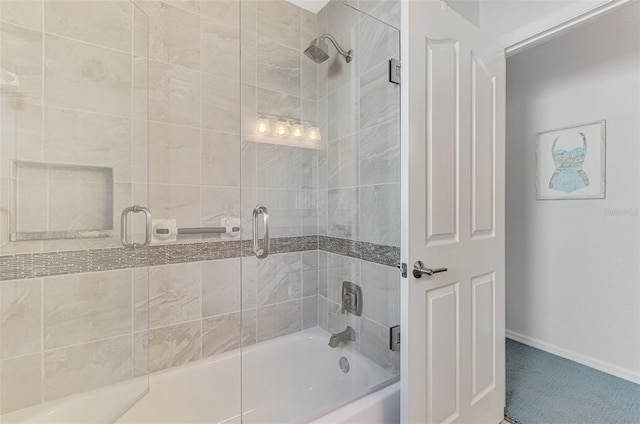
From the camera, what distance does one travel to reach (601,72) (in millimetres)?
2246

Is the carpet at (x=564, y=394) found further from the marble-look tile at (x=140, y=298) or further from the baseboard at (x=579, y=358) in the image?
the marble-look tile at (x=140, y=298)

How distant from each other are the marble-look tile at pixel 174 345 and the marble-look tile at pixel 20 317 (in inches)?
18.8

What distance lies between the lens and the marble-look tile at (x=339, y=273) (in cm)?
151

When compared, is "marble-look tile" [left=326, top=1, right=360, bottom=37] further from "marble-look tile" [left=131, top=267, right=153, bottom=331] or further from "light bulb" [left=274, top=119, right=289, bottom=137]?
"marble-look tile" [left=131, top=267, right=153, bottom=331]

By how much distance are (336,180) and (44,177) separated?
1348mm

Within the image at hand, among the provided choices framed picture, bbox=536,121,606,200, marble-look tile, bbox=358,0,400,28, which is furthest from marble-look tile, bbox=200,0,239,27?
framed picture, bbox=536,121,606,200

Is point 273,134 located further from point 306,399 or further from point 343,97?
point 306,399

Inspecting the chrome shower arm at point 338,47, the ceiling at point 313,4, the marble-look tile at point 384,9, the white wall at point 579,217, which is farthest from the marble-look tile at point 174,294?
the white wall at point 579,217

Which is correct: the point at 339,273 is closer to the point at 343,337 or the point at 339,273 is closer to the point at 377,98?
the point at 343,337

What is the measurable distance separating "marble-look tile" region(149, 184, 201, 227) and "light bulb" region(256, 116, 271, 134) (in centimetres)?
65

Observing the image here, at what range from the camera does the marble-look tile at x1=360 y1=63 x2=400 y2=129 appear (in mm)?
1497

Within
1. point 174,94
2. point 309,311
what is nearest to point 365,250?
point 309,311

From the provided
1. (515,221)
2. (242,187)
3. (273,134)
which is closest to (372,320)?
(242,187)

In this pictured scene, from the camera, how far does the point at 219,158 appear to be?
1.76m
